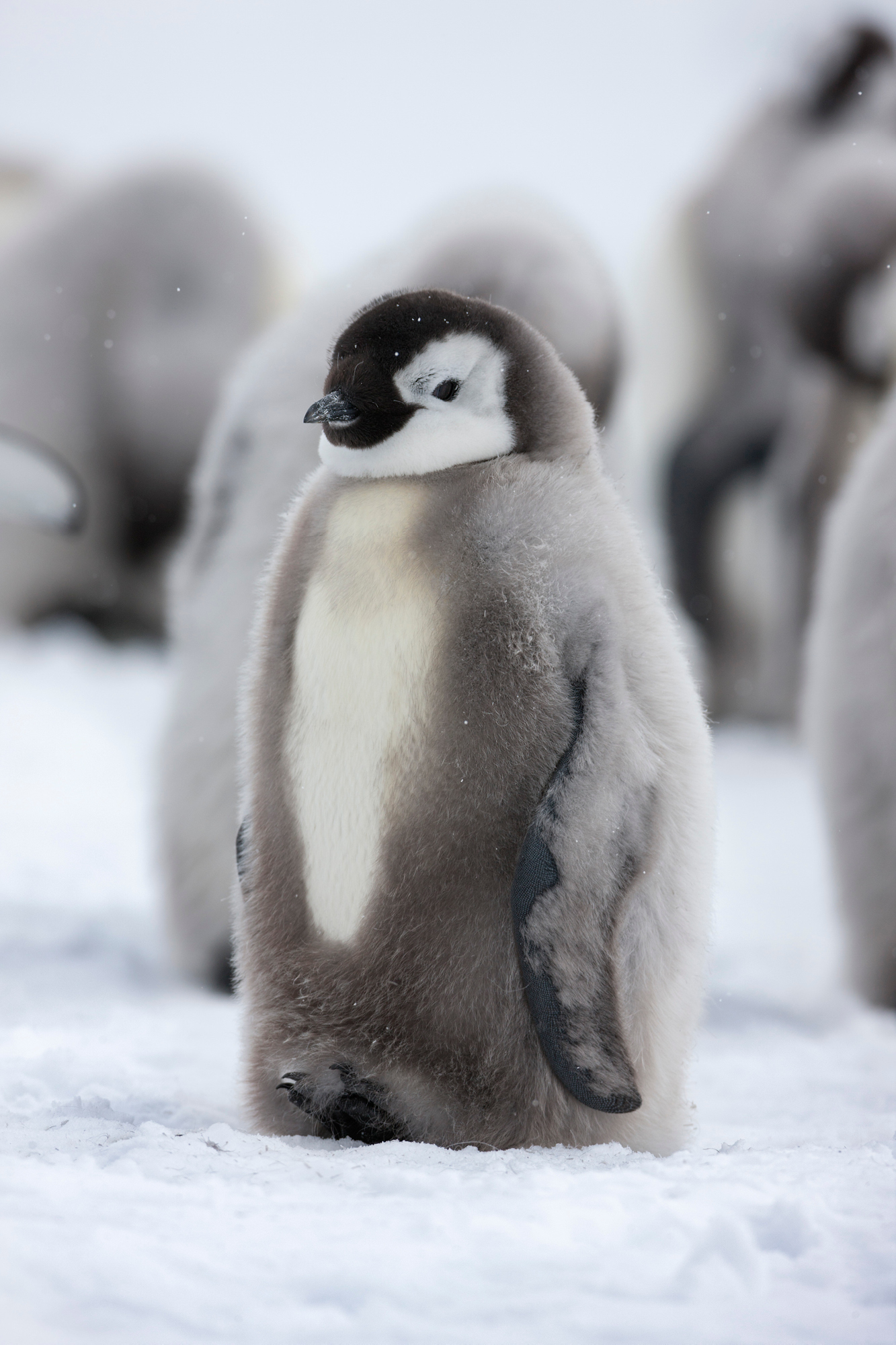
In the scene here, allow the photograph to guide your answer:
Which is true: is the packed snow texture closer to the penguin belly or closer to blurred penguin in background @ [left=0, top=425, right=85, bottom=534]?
the penguin belly

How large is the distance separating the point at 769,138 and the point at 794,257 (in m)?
0.36

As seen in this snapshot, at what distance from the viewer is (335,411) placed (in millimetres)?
893

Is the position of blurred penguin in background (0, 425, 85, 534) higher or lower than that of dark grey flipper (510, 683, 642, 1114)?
higher

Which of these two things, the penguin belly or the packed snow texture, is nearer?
the packed snow texture

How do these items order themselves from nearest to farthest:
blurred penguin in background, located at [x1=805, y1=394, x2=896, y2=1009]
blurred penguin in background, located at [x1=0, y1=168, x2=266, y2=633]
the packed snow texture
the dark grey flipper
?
the packed snow texture → the dark grey flipper → blurred penguin in background, located at [x1=805, y1=394, x2=896, y2=1009] → blurred penguin in background, located at [x1=0, y1=168, x2=266, y2=633]

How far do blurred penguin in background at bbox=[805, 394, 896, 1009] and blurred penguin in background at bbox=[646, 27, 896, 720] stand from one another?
1.59 metres

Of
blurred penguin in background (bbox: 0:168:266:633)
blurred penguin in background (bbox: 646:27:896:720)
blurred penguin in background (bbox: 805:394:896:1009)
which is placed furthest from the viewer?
blurred penguin in background (bbox: 646:27:896:720)

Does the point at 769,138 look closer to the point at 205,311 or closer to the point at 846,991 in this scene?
the point at 205,311

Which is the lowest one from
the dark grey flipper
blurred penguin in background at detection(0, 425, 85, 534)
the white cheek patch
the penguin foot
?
the penguin foot

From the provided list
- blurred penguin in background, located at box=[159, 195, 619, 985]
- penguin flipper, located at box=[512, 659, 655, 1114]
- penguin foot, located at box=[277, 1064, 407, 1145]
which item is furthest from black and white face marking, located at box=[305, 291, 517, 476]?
blurred penguin in background, located at box=[159, 195, 619, 985]

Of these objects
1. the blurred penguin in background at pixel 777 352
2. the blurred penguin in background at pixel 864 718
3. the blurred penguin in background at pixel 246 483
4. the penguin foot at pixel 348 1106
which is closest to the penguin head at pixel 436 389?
the penguin foot at pixel 348 1106

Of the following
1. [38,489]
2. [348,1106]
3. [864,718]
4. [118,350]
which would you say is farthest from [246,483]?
[118,350]

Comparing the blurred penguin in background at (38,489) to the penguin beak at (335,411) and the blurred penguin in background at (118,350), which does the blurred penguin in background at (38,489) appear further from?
the blurred penguin in background at (118,350)

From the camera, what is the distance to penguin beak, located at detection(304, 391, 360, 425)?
89cm
